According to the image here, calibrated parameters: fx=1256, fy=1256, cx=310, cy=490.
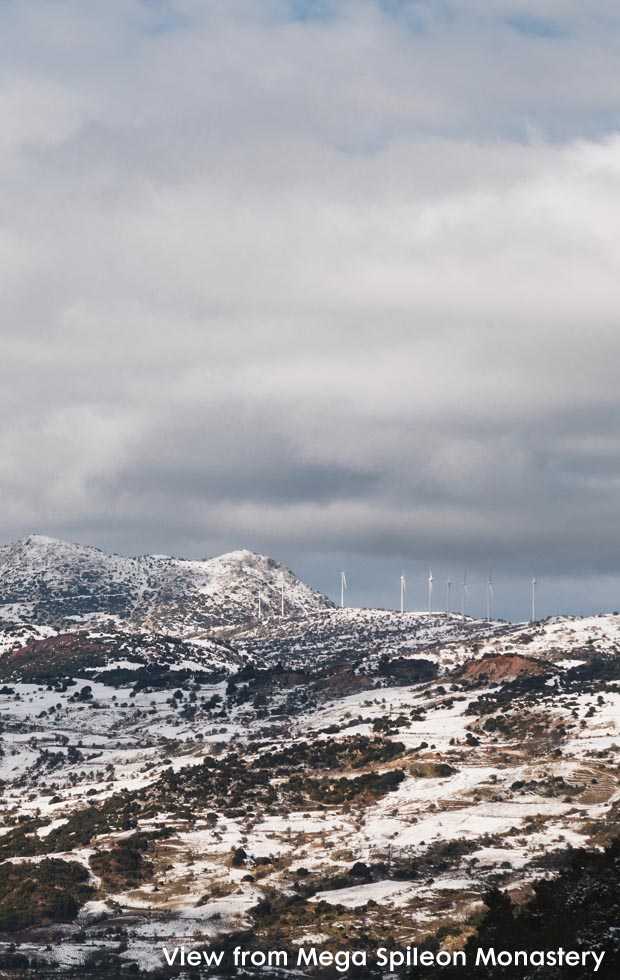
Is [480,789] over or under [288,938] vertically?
over

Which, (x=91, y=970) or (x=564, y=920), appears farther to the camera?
(x=91, y=970)

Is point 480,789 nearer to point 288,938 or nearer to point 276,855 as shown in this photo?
point 276,855

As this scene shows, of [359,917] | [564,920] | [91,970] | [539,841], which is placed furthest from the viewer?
[539,841]

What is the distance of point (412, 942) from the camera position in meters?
133

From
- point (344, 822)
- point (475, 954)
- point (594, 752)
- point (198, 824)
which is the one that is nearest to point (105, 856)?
point (198, 824)

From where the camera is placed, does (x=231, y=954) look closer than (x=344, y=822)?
Yes

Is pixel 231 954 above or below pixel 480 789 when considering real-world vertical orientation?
below

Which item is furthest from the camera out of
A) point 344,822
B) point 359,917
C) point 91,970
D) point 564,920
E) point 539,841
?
point 344,822

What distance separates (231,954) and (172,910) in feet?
52.1

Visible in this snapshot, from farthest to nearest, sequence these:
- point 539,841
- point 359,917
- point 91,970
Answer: point 539,841 < point 359,917 < point 91,970

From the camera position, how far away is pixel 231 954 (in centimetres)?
13650

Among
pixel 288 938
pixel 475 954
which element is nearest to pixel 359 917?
pixel 288 938

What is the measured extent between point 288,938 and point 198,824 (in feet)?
163

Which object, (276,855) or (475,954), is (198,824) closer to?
(276,855)
